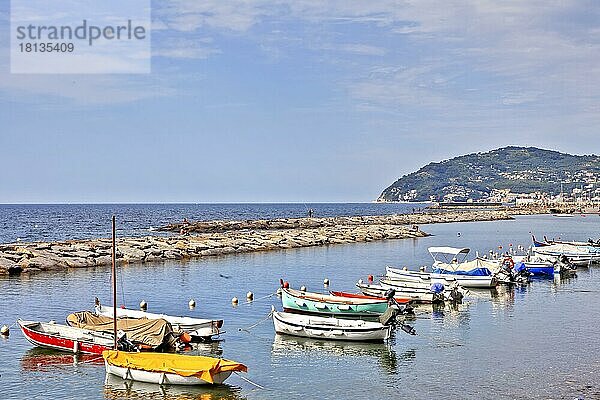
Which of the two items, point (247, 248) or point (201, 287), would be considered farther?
point (247, 248)

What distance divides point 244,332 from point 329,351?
4685mm

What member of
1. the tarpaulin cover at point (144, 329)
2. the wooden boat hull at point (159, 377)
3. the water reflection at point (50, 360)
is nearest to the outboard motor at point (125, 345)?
the tarpaulin cover at point (144, 329)

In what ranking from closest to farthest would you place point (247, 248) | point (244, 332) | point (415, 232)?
point (244, 332) → point (247, 248) → point (415, 232)

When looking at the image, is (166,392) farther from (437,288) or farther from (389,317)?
(437,288)

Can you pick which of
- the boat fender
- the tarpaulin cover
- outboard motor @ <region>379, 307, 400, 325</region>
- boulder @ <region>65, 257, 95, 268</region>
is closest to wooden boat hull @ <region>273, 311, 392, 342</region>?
outboard motor @ <region>379, 307, 400, 325</region>

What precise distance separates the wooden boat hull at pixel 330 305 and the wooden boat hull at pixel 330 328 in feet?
8.35

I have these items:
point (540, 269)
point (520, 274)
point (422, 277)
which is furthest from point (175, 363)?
point (540, 269)

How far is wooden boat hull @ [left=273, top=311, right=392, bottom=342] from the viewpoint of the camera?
1110 inches

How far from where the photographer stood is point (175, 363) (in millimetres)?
22016

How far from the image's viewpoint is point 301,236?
78.9m

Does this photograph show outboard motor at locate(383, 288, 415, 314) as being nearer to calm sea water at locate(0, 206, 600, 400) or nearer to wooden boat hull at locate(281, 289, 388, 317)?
Result: wooden boat hull at locate(281, 289, 388, 317)

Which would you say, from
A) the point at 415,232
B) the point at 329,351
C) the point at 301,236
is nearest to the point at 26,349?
the point at 329,351

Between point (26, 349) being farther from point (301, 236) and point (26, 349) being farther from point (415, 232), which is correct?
point (415, 232)

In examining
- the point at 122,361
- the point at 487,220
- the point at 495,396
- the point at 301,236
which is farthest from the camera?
the point at 487,220
